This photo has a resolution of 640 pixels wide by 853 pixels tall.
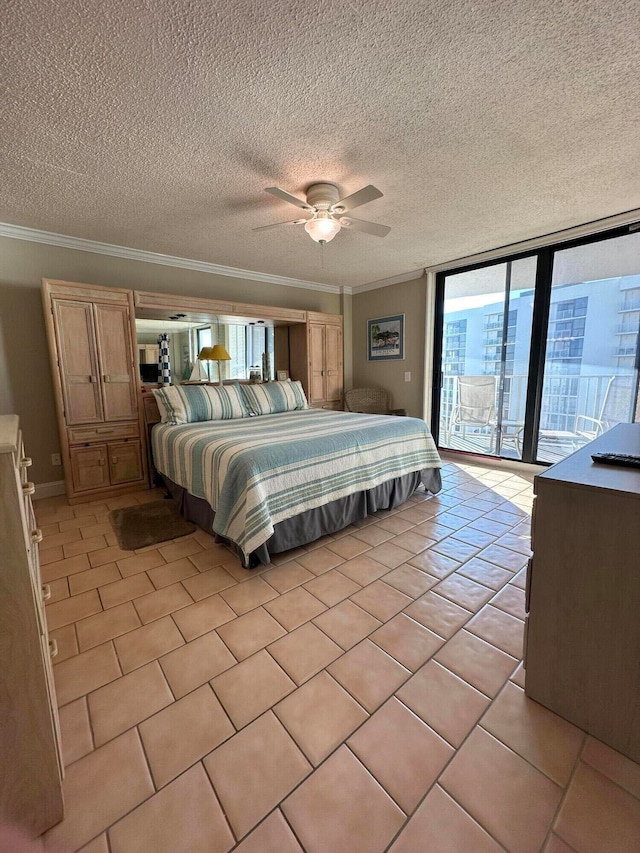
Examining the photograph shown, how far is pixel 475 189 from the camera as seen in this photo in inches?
99.3

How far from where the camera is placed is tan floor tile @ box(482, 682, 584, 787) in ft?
3.54

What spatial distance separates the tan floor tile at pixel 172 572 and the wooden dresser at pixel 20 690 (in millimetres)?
1099

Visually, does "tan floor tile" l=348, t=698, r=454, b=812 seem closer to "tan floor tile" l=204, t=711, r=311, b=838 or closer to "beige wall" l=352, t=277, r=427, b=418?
"tan floor tile" l=204, t=711, r=311, b=838

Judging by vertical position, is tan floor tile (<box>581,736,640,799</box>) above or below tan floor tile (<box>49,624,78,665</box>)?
above

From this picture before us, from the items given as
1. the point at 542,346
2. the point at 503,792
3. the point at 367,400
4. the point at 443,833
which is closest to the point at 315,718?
the point at 443,833

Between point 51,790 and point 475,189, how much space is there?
3.50m

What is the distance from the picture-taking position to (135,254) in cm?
367

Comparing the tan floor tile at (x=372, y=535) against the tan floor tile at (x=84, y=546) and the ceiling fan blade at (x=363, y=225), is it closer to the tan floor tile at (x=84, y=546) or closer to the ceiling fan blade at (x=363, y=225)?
the tan floor tile at (x=84, y=546)

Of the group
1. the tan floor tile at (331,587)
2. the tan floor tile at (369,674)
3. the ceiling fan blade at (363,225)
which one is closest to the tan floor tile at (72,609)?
the tan floor tile at (331,587)

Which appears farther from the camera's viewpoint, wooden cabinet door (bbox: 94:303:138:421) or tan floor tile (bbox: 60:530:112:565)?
wooden cabinet door (bbox: 94:303:138:421)

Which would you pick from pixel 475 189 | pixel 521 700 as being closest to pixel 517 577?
pixel 521 700

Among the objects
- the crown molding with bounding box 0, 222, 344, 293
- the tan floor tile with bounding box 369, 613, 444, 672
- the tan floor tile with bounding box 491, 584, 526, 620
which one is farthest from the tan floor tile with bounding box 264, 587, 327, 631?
the crown molding with bounding box 0, 222, 344, 293

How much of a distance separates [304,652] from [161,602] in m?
0.83

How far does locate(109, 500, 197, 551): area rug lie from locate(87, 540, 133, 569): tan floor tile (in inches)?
1.9
